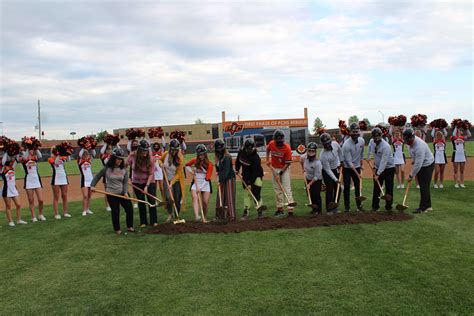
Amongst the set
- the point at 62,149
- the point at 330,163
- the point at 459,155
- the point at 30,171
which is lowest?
the point at 459,155

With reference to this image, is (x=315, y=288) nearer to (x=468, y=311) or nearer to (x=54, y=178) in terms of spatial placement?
(x=468, y=311)

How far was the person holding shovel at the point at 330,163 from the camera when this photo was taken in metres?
8.93

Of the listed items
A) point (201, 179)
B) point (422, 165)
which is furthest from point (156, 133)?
point (422, 165)

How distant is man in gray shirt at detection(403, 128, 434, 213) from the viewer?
870 cm

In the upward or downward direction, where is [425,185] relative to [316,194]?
upward

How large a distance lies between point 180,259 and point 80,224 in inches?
171

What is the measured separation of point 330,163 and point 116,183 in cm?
492

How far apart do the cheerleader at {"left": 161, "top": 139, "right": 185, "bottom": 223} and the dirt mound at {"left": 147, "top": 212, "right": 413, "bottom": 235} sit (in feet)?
2.56

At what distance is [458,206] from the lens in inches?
364

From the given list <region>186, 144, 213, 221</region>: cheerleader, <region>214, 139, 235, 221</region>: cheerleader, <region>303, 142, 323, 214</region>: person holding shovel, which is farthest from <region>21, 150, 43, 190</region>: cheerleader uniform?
<region>303, 142, 323, 214</region>: person holding shovel

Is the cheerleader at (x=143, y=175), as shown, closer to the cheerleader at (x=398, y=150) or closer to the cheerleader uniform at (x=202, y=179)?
the cheerleader uniform at (x=202, y=179)

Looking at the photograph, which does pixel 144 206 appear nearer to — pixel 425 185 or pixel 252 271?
pixel 252 271

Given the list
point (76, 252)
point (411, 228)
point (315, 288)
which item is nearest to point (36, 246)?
point (76, 252)

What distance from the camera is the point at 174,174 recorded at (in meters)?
→ 9.13
